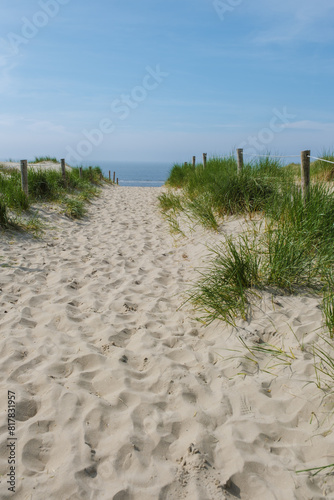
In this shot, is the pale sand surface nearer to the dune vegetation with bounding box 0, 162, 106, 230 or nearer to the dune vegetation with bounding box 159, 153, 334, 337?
the dune vegetation with bounding box 159, 153, 334, 337

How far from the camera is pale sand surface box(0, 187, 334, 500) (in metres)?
1.87

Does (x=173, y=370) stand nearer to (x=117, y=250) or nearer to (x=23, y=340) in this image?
(x=23, y=340)

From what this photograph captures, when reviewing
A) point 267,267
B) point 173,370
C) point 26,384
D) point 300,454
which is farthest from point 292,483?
point 267,267

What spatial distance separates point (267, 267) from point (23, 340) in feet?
7.48

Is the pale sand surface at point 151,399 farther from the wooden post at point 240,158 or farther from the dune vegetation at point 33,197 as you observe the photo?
the wooden post at point 240,158

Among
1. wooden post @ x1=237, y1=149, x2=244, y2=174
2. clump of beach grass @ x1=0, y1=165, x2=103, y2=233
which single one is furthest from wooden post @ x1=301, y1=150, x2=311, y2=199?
clump of beach grass @ x1=0, y1=165, x2=103, y2=233

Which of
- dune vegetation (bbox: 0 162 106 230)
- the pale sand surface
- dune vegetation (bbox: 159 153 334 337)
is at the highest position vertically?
dune vegetation (bbox: 0 162 106 230)

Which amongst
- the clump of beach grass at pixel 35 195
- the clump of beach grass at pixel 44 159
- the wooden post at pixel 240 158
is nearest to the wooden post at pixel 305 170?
the wooden post at pixel 240 158

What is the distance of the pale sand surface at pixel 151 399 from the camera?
6.14ft

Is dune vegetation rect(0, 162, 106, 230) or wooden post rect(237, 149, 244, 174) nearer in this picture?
dune vegetation rect(0, 162, 106, 230)

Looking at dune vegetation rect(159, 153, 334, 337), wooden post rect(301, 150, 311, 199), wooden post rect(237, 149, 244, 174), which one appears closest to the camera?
dune vegetation rect(159, 153, 334, 337)

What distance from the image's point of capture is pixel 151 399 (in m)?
2.41

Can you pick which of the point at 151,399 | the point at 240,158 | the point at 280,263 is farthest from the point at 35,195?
the point at 151,399

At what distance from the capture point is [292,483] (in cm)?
185
